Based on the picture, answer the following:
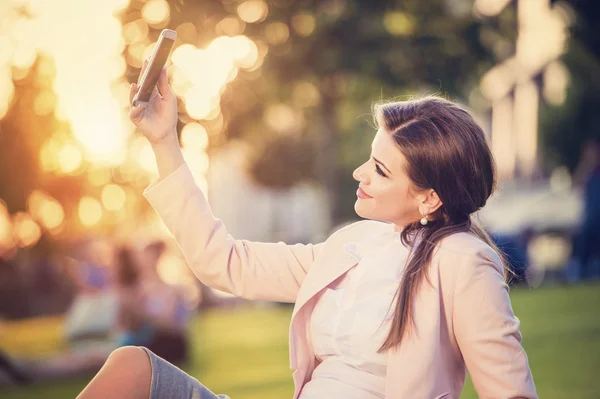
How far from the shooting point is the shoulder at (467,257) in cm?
246

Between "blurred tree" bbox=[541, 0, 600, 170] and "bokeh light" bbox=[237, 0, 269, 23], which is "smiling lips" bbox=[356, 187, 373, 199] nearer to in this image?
"blurred tree" bbox=[541, 0, 600, 170]

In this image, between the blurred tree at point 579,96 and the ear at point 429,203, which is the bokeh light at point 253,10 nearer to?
the blurred tree at point 579,96

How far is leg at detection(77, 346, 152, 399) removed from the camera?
2.33 metres

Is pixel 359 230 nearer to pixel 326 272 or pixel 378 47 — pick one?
pixel 326 272

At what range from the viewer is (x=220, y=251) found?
9.39ft

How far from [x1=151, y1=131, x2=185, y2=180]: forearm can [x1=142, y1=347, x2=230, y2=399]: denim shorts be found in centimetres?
70

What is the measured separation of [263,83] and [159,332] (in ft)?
24.3

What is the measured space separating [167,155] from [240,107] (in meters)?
13.4

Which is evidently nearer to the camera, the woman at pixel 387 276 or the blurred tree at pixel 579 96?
the woman at pixel 387 276

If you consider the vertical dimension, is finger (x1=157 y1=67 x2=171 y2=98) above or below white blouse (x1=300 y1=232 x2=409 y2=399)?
above

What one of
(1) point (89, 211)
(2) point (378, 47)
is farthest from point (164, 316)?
(1) point (89, 211)

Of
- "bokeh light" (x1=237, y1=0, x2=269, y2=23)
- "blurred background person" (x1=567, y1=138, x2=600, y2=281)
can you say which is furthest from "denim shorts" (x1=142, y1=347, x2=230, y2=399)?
"bokeh light" (x1=237, y1=0, x2=269, y2=23)

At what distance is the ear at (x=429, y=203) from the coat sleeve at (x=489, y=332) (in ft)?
1.00

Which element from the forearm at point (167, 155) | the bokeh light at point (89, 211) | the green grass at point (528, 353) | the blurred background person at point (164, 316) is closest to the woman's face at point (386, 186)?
the forearm at point (167, 155)
